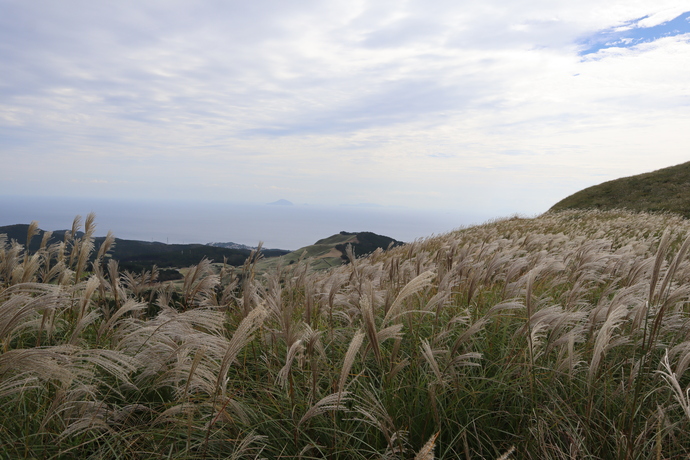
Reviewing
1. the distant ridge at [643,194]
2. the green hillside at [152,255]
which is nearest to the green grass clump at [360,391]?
the green hillside at [152,255]

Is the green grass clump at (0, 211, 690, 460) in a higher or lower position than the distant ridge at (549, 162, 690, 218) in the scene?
lower

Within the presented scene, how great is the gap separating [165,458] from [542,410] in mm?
2089

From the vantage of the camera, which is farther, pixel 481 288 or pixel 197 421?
pixel 481 288

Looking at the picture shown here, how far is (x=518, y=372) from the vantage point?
2.47 m

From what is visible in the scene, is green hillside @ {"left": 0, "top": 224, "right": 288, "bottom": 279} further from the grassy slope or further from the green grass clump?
the green grass clump

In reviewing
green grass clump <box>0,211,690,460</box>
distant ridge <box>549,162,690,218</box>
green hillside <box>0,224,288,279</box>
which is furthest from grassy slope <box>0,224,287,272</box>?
distant ridge <box>549,162,690,218</box>

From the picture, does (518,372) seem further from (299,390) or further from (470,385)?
(299,390)

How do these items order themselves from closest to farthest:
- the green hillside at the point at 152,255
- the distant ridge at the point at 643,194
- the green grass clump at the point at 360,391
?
1. the green grass clump at the point at 360,391
2. the green hillside at the point at 152,255
3. the distant ridge at the point at 643,194

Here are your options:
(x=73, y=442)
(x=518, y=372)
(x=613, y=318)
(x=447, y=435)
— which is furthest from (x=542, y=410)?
(x=73, y=442)

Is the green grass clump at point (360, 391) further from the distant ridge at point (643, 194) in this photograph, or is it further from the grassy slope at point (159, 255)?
the distant ridge at point (643, 194)

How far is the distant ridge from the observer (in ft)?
77.5

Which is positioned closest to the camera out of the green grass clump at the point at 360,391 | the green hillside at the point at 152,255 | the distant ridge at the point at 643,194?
the green grass clump at the point at 360,391

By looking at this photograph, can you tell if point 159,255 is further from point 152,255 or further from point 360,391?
point 360,391

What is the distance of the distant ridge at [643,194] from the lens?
23625 millimetres
